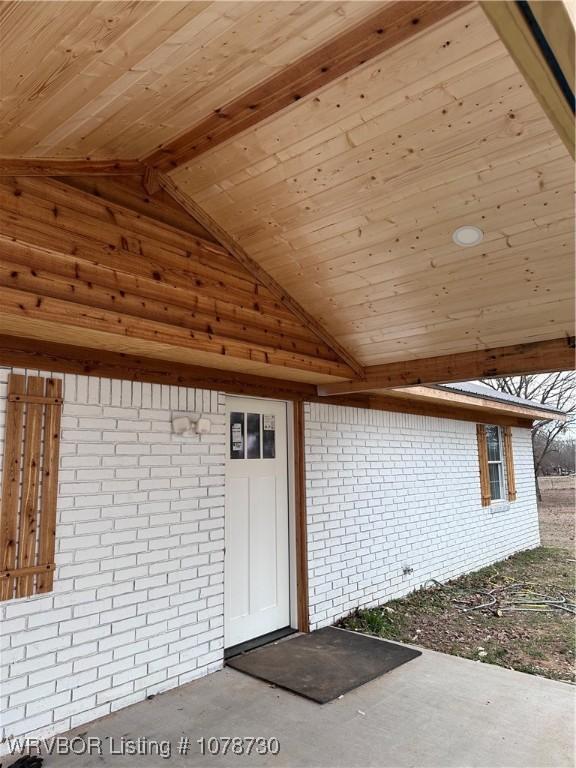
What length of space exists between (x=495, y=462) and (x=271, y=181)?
25.9ft

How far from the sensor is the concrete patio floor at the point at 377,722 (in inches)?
111

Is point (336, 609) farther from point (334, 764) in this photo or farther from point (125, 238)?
point (125, 238)

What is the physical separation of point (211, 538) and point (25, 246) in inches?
98.9

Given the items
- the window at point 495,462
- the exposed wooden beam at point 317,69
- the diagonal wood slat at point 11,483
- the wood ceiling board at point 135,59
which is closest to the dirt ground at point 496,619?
the window at point 495,462

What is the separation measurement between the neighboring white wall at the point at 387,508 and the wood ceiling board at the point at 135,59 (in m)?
3.26

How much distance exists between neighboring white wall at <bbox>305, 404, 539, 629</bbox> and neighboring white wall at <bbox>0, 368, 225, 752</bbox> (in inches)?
54.9

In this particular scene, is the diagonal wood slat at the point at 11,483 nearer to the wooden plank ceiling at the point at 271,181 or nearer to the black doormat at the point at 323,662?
the wooden plank ceiling at the point at 271,181

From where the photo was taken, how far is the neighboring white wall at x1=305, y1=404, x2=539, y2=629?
204 inches

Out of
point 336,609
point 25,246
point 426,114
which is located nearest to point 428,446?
point 336,609

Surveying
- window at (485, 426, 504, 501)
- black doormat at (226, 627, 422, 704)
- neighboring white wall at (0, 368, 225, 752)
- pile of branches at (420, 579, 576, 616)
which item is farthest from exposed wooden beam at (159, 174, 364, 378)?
window at (485, 426, 504, 501)

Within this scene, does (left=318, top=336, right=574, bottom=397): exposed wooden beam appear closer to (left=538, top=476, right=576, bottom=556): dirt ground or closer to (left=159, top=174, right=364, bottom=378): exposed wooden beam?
(left=159, top=174, right=364, bottom=378): exposed wooden beam

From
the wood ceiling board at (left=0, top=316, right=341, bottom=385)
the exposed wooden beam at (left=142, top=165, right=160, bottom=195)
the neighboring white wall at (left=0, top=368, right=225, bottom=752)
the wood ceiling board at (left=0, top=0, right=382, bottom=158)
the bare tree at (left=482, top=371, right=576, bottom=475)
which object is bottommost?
the neighboring white wall at (left=0, top=368, right=225, bottom=752)

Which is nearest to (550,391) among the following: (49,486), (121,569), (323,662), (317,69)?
(323,662)

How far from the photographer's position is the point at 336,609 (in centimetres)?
519
